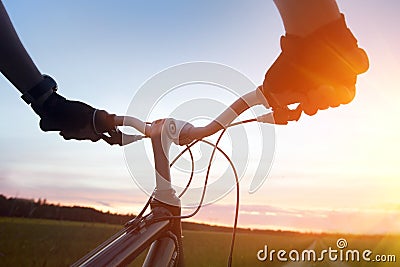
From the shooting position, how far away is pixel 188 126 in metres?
1.97

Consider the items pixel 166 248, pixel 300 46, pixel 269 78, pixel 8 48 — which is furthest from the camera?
pixel 166 248

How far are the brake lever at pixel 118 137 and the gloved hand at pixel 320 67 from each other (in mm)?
679

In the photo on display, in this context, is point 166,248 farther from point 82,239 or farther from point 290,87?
point 82,239

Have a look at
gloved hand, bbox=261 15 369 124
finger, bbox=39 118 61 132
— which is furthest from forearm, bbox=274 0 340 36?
finger, bbox=39 118 61 132

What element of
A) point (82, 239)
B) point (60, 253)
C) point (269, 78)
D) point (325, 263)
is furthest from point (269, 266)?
point (269, 78)

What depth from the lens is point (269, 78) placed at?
1.49 m

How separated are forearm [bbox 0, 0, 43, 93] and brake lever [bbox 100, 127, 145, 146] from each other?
14.1 inches

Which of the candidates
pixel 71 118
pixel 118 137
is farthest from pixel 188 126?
pixel 71 118

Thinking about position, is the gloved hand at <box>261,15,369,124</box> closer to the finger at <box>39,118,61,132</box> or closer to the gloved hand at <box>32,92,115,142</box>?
the gloved hand at <box>32,92,115,142</box>

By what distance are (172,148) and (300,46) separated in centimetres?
81

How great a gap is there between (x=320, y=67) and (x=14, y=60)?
1.04 metres

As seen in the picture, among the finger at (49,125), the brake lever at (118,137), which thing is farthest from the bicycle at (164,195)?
the finger at (49,125)

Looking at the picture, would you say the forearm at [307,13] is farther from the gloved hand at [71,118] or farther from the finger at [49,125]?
the finger at [49,125]

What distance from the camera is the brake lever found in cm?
193
